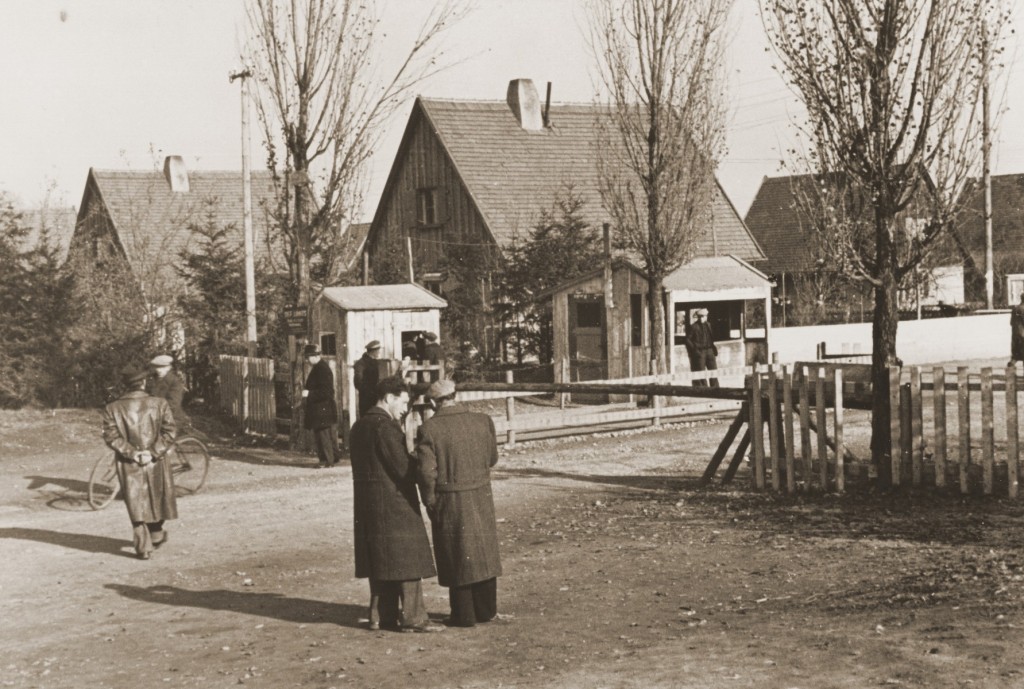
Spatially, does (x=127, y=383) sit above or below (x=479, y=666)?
above

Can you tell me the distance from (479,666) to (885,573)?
12.9 ft

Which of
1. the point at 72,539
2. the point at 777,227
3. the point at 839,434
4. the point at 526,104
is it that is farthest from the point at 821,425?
the point at 777,227

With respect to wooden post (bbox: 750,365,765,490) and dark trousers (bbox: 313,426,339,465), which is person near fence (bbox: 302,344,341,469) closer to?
dark trousers (bbox: 313,426,339,465)

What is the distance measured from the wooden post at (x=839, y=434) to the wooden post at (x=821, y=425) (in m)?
0.08

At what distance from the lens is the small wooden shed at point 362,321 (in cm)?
2162

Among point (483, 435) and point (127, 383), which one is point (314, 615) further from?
point (127, 383)

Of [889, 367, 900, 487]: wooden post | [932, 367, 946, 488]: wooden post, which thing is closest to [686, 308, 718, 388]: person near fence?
[889, 367, 900, 487]: wooden post

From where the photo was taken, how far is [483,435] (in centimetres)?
934

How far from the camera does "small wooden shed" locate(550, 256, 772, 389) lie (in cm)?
2828

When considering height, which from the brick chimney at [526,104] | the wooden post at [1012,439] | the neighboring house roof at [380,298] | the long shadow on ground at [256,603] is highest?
the brick chimney at [526,104]

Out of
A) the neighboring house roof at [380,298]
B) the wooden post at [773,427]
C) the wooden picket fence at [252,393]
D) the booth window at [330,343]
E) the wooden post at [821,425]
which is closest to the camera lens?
the wooden post at [821,425]

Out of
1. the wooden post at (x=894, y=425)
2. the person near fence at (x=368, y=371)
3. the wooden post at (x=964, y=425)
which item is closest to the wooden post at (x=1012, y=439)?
the wooden post at (x=964, y=425)

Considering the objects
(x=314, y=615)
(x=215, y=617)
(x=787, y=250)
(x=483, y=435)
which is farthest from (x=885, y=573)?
(x=787, y=250)

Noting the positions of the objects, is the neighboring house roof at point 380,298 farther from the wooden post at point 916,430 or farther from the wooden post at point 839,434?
the wooden post at point 916,430
